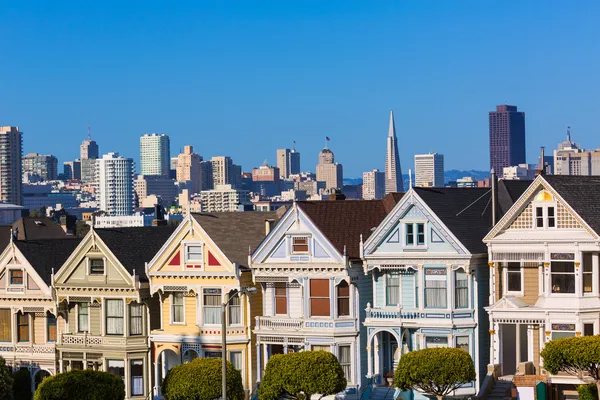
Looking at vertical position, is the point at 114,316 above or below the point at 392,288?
below

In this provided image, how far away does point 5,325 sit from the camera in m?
66.2

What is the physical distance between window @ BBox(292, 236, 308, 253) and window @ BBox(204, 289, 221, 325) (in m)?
3.88

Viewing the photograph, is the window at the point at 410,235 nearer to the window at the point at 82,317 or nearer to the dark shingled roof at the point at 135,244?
the dark shingled roof at the point at 135,244

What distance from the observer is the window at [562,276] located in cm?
5350

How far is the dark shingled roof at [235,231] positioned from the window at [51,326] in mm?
8364

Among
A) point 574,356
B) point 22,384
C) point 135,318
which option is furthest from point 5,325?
point 574,356

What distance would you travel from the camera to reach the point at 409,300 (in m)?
56.8

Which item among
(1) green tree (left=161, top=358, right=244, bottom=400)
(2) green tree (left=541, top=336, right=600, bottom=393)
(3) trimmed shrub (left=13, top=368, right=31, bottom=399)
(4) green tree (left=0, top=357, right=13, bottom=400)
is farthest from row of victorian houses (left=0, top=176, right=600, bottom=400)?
(4) green tree (left=0, top=357, right=13, bottom=400)

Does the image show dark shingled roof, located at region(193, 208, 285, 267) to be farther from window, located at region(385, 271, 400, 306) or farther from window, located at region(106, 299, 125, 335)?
window, located at region(385, 271, 400, 306)

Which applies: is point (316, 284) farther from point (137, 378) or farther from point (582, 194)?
point (582, 194)

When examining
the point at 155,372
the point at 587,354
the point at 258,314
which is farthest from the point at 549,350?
the point at 155,372

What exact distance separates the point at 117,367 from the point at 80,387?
18.7 ft

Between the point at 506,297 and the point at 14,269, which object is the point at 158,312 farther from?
the point at 506,297

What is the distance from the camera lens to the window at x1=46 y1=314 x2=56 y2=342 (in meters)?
65.5
